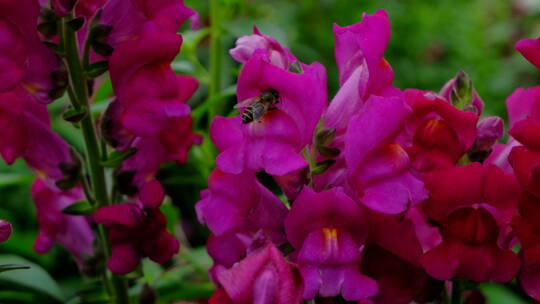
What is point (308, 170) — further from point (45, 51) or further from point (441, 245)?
point (45, 51)

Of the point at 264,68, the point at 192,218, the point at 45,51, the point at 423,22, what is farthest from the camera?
the point at 423,22

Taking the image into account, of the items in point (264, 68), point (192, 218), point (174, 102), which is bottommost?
point (192, 218)

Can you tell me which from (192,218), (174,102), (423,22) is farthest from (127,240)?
(423,22)

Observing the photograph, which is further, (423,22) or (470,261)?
(423,22)

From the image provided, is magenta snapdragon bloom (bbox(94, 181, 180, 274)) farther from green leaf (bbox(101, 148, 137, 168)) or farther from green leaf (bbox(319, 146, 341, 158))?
green leaf (bbox(319, 146, 341, 158))

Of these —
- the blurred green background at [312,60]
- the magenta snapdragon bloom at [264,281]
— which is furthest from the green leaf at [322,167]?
the blurred green background at [312,60]

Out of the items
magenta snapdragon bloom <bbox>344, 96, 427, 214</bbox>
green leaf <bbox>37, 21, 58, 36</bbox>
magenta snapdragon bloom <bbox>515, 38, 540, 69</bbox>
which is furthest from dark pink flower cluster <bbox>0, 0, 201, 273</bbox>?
magenta snapdragon bloom <bbox>515, 38, 540, 69</bbox>
